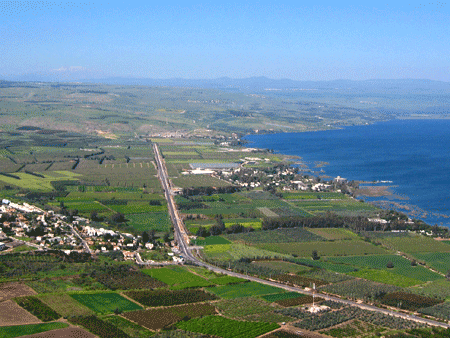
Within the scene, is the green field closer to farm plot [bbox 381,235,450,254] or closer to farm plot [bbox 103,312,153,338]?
farm plot [bbox 381,235,450,254]

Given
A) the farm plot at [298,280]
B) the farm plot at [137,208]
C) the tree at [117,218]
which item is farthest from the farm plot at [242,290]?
the farm plot at [137,208]

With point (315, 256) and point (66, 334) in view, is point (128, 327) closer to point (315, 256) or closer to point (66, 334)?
point (66, 334)

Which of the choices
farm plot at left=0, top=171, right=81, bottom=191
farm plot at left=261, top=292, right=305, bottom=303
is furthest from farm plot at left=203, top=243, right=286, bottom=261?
farm plot at left=0, top=171, right=81, bottom=191

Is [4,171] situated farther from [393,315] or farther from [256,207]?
[393,315]

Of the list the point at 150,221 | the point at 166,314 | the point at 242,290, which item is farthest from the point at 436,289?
the point at 150,221

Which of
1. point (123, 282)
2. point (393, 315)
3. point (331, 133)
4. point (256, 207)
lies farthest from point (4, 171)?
point (331, 133)

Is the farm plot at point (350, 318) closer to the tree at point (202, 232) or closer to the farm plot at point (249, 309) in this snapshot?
the farm plot at point (249, 309)

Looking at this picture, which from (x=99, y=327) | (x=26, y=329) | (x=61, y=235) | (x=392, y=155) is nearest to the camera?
(x=26, y=329)
